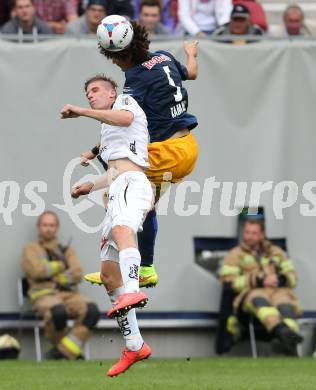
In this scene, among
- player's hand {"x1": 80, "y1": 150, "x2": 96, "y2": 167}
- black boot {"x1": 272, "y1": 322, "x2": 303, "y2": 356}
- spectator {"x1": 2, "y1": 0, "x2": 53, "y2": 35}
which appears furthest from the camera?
spectator {"x1": 2, "y1": 0, "x2": 53, "y2": 35}

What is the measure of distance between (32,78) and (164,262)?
2.48 metres

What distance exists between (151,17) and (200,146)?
169 cm

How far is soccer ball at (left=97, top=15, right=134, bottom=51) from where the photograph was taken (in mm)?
8953

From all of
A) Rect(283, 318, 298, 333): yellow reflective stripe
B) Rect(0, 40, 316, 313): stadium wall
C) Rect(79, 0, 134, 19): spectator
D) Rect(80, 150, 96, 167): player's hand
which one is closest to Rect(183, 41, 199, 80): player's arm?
Rect(80, 150, 96, 167): player's hand

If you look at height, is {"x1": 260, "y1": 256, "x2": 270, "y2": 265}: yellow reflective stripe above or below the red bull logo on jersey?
below

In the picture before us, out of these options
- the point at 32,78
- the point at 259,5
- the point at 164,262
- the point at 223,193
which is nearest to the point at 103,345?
the point at 164,262

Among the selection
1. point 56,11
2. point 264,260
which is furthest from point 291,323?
point 56,11

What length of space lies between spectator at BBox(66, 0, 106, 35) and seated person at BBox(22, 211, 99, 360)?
237 centimetres

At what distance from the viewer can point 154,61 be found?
9.37 m

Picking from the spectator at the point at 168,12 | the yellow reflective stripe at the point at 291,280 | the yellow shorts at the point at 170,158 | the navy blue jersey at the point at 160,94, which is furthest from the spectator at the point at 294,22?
the yellow shorts at the point at 170,158

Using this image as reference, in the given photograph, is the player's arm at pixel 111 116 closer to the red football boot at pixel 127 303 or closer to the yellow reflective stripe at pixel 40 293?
the red football boot at pixel 127 303

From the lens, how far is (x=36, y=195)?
13.4m

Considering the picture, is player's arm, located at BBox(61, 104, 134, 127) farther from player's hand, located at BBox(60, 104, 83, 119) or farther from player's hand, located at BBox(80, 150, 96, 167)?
player's hand, located at BBox(80, 150, 96, 167)
